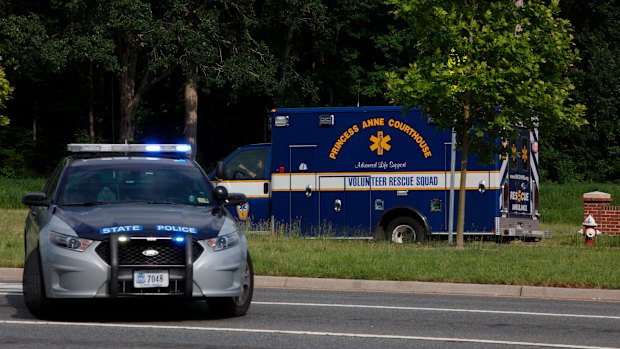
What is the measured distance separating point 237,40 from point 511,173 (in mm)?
25983

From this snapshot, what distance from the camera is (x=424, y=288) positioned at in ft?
56.9

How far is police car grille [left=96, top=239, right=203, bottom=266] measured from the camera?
1183cm

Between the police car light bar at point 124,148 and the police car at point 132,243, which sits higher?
Answer: the police car light bar at point 124,148

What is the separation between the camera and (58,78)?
59.9m

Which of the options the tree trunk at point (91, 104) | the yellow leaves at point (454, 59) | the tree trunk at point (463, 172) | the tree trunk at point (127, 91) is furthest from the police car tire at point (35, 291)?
the tree trunk at point (91, 104)

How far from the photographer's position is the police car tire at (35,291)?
40.1ft

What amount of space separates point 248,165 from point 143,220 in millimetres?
14530

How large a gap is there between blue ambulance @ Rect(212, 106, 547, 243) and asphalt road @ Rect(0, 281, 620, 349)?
9.26m

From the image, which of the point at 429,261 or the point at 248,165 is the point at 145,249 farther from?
the point at 248,165

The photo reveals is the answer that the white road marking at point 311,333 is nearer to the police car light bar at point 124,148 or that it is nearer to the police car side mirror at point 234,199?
the police car side mirror at point 234,199

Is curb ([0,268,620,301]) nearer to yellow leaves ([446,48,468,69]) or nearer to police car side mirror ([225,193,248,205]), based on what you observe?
police car side mirror ([225,193,248,205])

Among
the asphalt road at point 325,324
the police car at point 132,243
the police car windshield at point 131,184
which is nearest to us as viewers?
the asphalt road at point 325,324

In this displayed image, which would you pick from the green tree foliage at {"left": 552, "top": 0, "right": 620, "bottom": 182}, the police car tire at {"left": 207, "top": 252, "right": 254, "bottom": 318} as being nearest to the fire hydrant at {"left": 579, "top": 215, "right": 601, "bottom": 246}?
the police car tire at {"left": 207, "top": 252, "right": 254, "bottom": 318}

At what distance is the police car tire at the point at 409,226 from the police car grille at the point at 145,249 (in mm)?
13717
